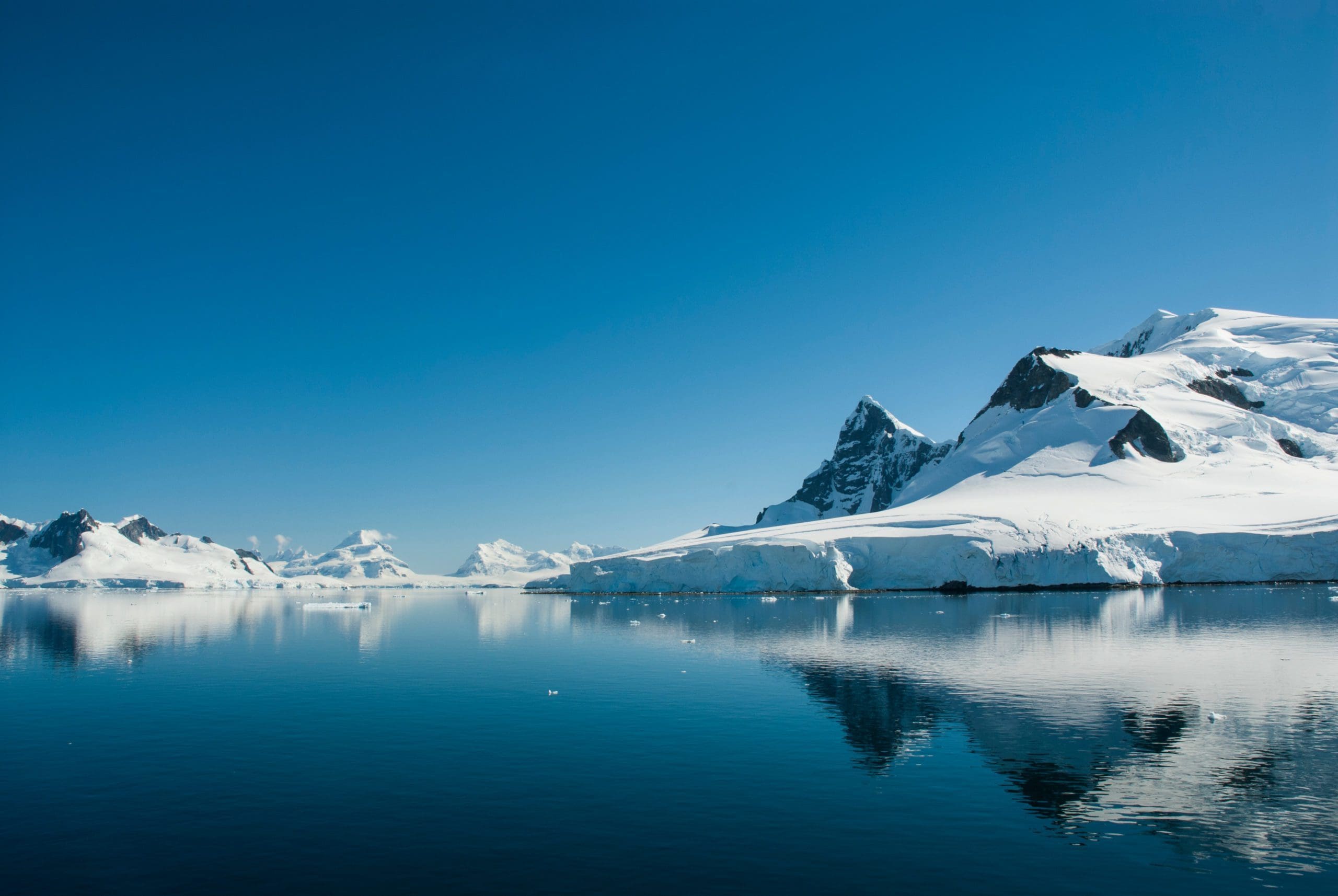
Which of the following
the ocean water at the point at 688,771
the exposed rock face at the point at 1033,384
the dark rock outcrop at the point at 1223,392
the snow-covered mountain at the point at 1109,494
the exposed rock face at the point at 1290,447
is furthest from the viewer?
the exposed rock face at the point at 1033,384

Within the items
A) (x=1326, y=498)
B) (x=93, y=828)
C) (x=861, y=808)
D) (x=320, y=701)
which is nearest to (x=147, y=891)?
(x=93, y=828)

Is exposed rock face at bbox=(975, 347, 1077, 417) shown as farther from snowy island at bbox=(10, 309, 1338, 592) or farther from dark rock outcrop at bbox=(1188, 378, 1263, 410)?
dark rock outcrop at bbox=(1188, 378, 1263, 410)

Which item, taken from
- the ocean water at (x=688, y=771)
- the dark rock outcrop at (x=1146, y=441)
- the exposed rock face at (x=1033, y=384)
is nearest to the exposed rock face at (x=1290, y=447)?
the dark rock outcrop at (x=1146, y=441)

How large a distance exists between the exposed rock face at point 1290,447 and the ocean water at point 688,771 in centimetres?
9381

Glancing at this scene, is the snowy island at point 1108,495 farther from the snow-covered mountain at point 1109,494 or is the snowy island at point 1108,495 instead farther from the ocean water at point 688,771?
the ocean water at point 688,771

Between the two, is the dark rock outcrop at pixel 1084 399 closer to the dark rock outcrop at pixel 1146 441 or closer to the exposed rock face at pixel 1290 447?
the dark rock outcrop at pixel 1146 441

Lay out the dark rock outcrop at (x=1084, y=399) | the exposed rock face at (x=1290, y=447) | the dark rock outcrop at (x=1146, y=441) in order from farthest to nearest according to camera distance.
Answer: the dark rock outcrop at (x=1084, y=399) < the dark rock outcrop at (x=1146, y=441) < the exposed rock face at (x=1290, y=447)

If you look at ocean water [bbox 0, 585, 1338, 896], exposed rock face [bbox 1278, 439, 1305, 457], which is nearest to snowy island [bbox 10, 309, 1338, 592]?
exposed rock face [bbox 1278, 439, 1305, 457]

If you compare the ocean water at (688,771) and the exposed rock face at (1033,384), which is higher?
the exposed rock face at (1033,384)

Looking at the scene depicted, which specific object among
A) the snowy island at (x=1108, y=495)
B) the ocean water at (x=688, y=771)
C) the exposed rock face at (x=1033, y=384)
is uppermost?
the exposed rock face at (x=1033, y=384)

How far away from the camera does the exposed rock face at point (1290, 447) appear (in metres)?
113

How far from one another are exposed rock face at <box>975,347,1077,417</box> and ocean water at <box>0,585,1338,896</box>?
106 meters

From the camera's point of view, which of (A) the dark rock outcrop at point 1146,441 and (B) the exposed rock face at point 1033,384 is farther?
(B) the exposed rock face at point 1033,384

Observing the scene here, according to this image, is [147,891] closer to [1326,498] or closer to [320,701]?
[320,701]
